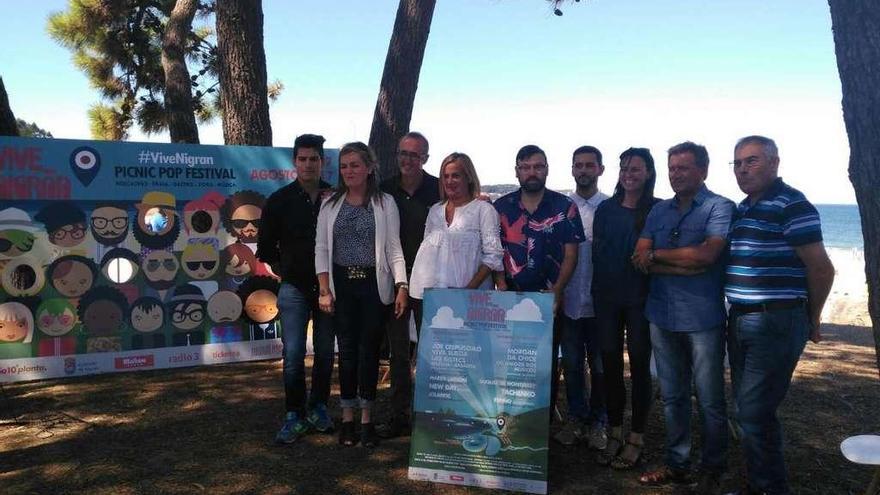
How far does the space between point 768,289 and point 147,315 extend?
16.4 feet

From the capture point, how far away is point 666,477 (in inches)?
135

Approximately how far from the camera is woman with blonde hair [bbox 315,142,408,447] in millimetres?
3768

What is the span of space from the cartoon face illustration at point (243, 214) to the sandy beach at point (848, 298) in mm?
5269

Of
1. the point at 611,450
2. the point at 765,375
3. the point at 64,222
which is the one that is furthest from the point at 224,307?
the point at 765,375

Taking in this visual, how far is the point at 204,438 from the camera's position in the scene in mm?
4105

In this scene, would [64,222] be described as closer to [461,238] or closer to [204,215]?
[204,215]

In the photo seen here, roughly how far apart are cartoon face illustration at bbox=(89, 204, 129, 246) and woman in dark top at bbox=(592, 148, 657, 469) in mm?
4152

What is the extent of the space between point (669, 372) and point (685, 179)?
3.32ft

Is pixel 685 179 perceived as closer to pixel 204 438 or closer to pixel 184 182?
pixel 204 438

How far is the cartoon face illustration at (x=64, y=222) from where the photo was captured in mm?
5375

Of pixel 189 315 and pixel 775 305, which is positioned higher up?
pixel 775 305

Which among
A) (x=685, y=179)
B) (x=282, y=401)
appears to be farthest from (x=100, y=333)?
(x=685, y=179)

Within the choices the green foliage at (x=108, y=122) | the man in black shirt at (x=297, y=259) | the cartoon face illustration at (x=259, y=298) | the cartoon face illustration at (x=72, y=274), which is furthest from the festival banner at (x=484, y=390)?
the green foliage at (x=108, y=122)

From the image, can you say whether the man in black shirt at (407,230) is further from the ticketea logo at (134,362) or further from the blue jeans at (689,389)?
the ticketea logo at (134,362)
